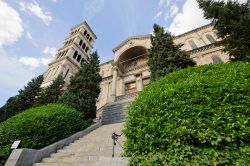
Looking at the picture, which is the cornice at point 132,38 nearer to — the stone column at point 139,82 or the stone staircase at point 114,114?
the stone column at point 139,82

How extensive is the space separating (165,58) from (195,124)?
29.4ft

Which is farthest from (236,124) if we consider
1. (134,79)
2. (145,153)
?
(134,79)

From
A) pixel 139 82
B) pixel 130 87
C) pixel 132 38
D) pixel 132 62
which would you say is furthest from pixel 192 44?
pixel 130 87

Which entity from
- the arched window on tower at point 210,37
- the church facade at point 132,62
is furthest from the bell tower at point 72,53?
the arched window on tower at point 210,37

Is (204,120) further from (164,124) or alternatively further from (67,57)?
(67,57)

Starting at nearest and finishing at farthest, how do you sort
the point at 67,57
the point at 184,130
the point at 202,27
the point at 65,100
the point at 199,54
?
the point at 184,130
the point at 65,100
the point at 199,54
the point at 202,27
the point at 67,57

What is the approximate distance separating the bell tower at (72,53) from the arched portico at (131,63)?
367 inches

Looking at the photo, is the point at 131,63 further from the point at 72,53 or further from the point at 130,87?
the point at 72,53

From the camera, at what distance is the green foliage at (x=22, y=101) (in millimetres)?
15867

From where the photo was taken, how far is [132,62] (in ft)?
81.3

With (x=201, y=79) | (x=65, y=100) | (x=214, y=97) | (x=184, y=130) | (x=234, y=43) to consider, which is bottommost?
(x=184, y=130)

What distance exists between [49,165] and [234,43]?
465 inches

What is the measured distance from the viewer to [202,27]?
26.1 m

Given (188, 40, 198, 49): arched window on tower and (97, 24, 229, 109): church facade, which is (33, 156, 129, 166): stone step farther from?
(188, 40, 198, 49): arched window on tower
